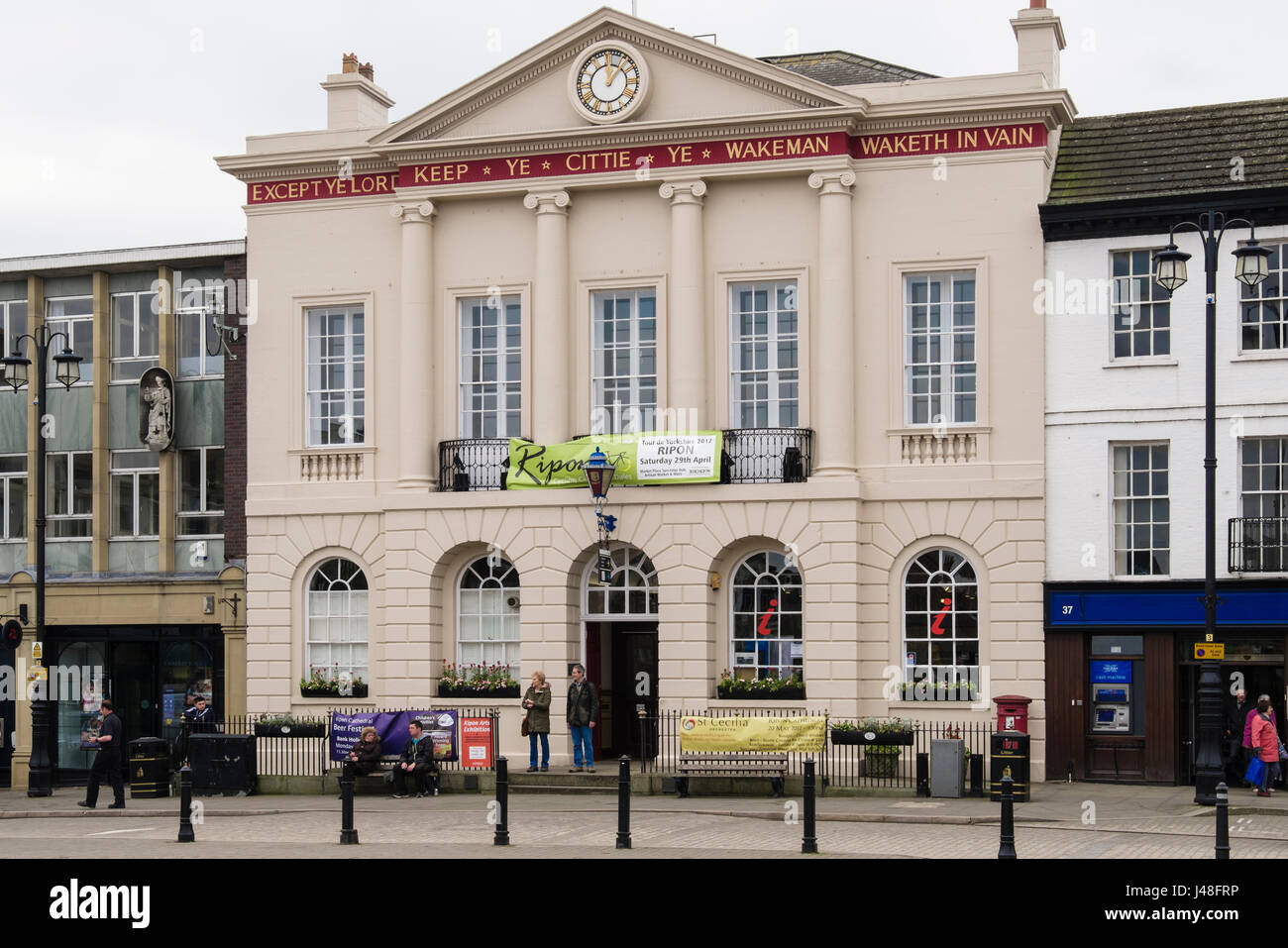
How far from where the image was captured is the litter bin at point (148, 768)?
101 ft

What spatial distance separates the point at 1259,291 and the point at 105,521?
22441mm

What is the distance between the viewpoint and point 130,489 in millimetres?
38562

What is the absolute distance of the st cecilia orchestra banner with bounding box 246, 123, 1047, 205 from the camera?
106 ft

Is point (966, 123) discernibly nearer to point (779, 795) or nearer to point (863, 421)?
point (863, 421)

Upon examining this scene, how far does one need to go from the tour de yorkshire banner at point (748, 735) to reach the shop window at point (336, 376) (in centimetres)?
931

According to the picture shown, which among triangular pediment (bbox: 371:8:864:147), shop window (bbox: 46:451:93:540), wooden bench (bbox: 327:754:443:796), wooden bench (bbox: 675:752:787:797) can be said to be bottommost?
wooden bench (bbox: 327:754:443:796)

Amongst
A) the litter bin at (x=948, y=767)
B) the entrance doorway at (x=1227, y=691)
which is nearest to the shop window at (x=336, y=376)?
the litter bin at (x=948, y=767)

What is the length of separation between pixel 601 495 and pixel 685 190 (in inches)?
219

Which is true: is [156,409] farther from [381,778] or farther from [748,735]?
[748,735]

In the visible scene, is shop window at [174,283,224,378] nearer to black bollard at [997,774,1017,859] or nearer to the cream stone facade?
the cream stone facade

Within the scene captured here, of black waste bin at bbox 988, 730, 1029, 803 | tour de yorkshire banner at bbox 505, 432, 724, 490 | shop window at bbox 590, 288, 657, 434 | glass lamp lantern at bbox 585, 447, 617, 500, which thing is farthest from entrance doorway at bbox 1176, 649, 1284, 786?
shop window at bbox 590, 288, 657, 434

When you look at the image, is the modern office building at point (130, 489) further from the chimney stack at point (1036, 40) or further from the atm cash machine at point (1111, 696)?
the atm cash machine at point (1111, 696)

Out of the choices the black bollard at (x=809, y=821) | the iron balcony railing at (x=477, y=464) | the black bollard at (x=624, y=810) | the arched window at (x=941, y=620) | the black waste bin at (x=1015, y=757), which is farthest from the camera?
the iron balcony railing at (x=477, y=464)

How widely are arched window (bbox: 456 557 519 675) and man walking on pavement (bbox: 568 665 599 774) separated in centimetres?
292
